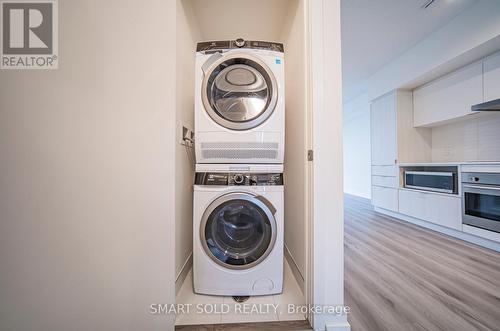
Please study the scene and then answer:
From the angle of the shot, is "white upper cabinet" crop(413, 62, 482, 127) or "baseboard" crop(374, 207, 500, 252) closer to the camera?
"baseboard" crop(374, 207, 500, 252)

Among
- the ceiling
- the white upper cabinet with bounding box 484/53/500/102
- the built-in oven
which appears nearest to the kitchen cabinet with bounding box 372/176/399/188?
the built-in oven

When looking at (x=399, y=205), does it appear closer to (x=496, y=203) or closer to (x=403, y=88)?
(x=496, y=203)

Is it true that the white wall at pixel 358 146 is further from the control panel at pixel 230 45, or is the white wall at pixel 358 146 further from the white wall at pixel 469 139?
the control panel at pixel 230 45

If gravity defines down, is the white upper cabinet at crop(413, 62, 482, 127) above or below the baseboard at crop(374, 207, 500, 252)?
above

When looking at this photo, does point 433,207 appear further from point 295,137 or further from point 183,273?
point 183,273

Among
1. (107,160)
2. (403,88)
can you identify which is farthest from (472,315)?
(403,88)

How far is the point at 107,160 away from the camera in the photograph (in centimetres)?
85

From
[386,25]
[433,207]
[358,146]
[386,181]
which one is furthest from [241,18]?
[358,146]

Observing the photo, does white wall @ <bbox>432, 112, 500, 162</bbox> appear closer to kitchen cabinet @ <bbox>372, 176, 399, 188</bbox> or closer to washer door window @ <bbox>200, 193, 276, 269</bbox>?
kitchen cabinet @ <bbox>372, 176, 399, 188</bbox>

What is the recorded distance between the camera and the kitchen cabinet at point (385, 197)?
120 inches

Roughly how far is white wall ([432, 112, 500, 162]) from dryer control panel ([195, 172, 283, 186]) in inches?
128

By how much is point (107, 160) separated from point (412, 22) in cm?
362

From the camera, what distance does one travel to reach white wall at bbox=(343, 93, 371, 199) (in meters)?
5.00

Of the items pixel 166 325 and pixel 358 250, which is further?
pixel 358 250
